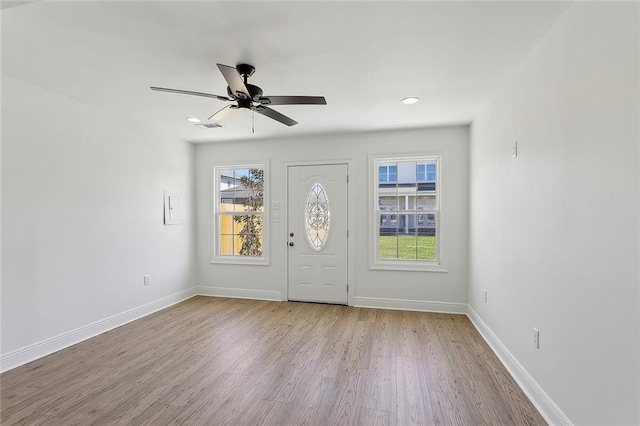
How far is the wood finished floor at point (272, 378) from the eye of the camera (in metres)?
2.09

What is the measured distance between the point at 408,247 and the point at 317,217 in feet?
4.51

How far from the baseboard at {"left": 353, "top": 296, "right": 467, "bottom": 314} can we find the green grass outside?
595mm

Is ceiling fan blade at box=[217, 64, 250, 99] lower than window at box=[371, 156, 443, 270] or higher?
higher

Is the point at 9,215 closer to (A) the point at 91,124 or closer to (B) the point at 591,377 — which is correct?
(A) the point at 91,124

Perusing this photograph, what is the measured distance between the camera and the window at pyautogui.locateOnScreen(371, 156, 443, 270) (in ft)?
14.4

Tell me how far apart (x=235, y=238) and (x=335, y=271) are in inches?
68.6

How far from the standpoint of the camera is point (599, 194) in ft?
5.09

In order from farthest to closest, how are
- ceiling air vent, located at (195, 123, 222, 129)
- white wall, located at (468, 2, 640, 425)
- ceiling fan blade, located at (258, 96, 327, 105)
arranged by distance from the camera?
ceiling air vent, located at (195, 123, 222, 129)
ceiling fan blade, located at (258, 96, 327, 105)
white wall, located at (468, 2, 640, 425)

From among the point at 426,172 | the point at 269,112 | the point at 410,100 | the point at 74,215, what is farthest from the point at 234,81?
the point at 426,172

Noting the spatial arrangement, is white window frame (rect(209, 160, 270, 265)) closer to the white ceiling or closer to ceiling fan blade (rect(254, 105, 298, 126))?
the white ceiling

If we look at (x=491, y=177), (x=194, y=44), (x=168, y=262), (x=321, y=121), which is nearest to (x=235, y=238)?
(x=168, y=262)

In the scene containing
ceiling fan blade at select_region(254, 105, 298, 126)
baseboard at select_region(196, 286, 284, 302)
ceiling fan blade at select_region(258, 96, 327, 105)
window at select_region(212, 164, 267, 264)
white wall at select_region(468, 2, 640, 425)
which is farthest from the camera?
window at select_region(212, 164, 267, 264)

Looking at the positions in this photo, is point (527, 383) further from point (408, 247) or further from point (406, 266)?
point (408, 247)

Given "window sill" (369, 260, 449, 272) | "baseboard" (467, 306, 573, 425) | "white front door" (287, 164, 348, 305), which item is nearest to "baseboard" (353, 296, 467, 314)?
"white front door" (287, 164, 348, 305)
